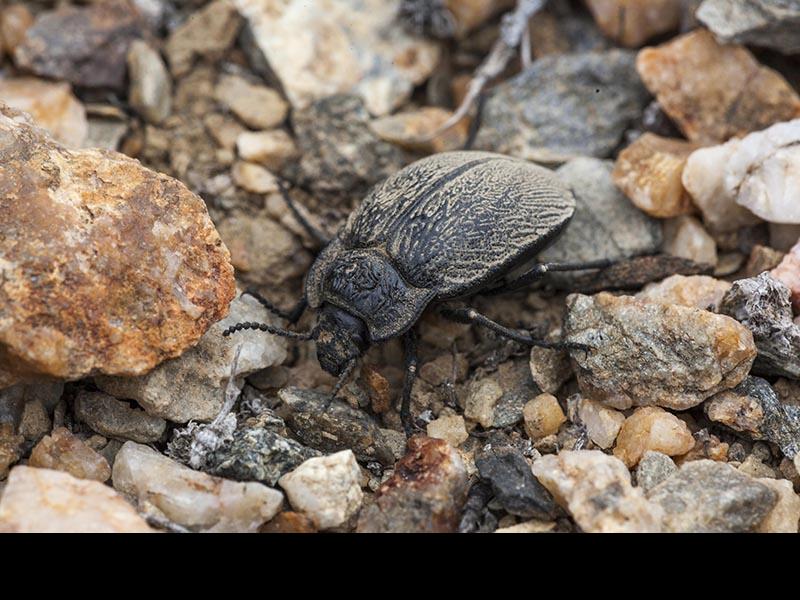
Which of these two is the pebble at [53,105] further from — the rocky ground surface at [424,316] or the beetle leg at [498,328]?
the beetle leg at [498,328]

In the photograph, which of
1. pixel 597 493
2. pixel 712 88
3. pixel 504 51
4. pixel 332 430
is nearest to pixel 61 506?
pixel 332 430

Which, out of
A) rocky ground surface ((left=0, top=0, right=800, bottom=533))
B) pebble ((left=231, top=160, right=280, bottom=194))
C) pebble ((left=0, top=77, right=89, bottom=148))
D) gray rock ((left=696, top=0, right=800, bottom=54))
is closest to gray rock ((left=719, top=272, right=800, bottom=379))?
rocky ground surface ((left=0, top=0, right=800, bottom=533))

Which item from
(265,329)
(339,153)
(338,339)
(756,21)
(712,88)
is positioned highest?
(756,21)

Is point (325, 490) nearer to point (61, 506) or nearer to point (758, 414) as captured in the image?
point (61, 506)

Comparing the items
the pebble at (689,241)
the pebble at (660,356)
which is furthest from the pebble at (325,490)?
the pebble at (689,241)

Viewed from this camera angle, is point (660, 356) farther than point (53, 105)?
No

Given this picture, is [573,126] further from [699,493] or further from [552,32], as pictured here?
[699,493]

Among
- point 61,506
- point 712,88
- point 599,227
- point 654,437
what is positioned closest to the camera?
point 61,506
